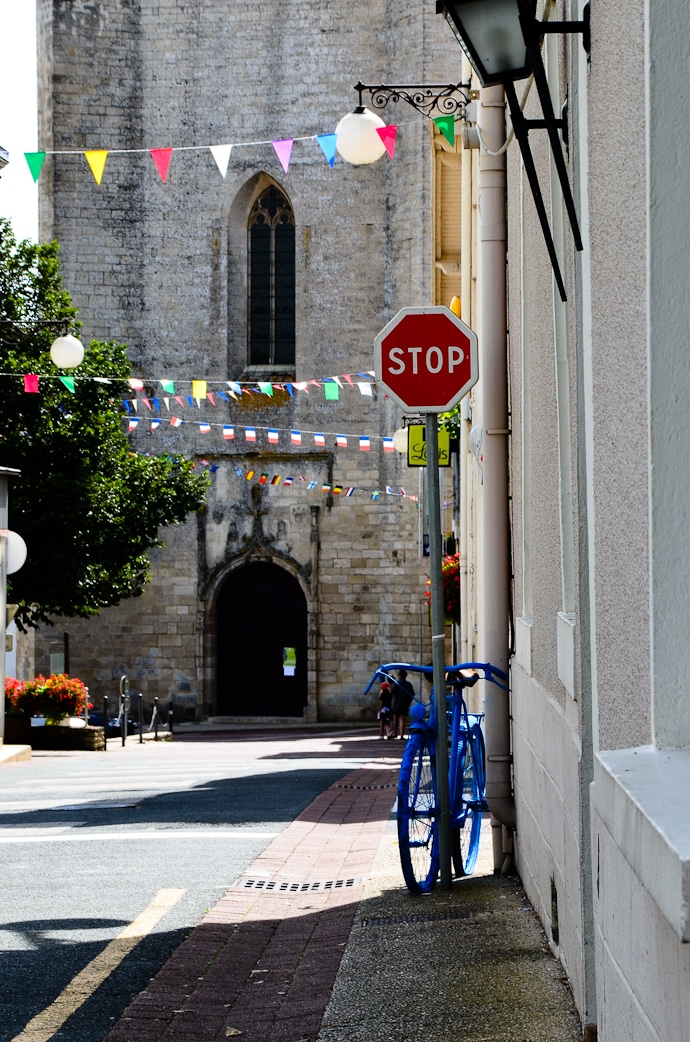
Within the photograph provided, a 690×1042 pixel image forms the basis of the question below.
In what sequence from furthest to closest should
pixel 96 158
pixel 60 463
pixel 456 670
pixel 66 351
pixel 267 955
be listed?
pixel 60 463, pixel 66 351, pixel 96 158, pixel 456 670, pixel 267 955

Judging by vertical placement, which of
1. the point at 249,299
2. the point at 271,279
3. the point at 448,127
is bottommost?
the point at 448,127

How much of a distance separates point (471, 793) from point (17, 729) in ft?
48.5

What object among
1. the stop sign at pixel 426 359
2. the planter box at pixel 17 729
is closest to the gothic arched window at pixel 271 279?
the planter box at pixel 17 729

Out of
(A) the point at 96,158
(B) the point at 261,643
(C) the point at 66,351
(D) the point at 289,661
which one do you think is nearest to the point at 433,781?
(A) the point at 96,158

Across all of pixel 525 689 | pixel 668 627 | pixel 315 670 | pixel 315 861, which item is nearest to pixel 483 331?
pixel 525 689

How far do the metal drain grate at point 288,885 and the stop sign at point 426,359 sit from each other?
2373mm

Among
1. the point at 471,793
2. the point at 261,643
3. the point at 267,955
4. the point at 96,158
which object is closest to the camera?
the point at 267,955

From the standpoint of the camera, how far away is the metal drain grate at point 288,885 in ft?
23.7

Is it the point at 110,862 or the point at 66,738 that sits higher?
the point at 110,862

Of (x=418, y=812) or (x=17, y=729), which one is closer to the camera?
(x=418, y=812)

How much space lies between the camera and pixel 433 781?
6574mm

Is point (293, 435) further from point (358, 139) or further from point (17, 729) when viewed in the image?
point (358, 139)

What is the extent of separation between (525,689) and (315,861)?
105 inches

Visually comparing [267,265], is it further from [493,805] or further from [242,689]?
[493,805]
